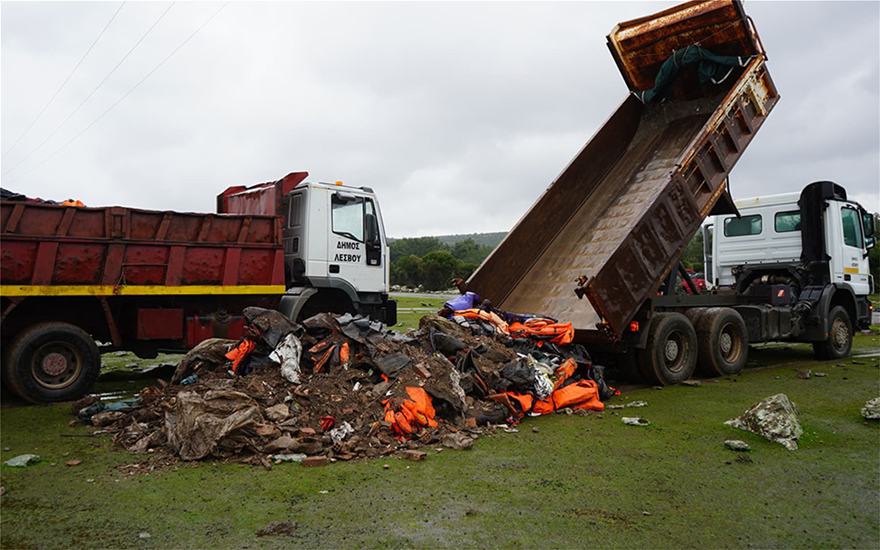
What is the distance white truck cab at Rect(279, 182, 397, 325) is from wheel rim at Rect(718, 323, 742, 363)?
4843 millimetres

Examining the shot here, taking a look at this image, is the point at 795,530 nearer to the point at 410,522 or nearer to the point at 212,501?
the point at 410,522

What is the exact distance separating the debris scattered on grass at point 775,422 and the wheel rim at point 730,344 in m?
3.22

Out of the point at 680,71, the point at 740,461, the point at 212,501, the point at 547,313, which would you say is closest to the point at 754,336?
the point at 547,313

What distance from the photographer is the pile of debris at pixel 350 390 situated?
471 centimetres

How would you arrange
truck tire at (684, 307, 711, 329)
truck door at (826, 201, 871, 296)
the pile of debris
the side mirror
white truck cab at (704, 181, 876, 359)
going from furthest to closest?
truck door at (826, 201, 871, 296), white truck cab at (704, 181, 876, 359), the side mirror, truck tire at (684, 307, 711, 329), the pile of debris

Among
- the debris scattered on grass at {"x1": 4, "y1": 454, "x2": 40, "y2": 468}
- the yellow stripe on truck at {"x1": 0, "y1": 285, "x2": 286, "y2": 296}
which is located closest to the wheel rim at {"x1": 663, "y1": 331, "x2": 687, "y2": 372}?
the yellow stripe on truck at {"x1": 0, "y1": 285, "x2": 286, "y2": 296}

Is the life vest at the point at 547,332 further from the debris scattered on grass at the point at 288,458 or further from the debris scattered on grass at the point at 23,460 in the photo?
the debris scattered on grass at the point at 23,460

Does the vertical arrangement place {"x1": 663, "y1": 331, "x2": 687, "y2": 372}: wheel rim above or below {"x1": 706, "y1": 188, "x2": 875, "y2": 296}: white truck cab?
below

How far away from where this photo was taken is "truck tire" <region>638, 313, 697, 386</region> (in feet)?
24.2

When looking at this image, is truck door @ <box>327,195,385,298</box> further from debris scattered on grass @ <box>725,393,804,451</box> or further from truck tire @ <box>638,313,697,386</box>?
debris scattered on grass @ <box>725,393,804,451</box>

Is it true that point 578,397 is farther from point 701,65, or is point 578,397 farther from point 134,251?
point 701,65

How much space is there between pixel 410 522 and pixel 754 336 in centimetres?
737

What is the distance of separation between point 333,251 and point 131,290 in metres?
2.63

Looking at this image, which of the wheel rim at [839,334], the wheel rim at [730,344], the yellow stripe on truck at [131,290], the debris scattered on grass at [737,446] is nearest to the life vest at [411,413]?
the debris scattered on grass at [737,446]
